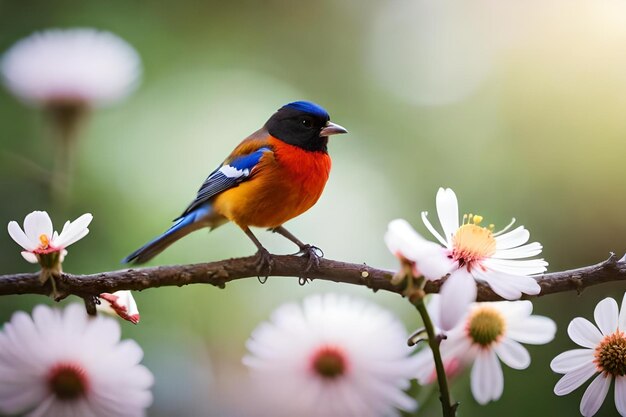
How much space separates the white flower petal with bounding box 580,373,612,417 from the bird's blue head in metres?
0.52

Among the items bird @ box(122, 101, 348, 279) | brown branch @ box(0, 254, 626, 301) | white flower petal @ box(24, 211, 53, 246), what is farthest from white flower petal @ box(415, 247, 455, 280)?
bird @ box(122, 101, 348, 279)

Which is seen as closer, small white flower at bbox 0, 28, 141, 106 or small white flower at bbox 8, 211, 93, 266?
small white flower at bbox 8, 211, 93, 266

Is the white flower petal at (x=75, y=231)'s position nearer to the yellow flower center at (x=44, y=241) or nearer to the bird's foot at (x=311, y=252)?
the yellow flower center at (x=44, y=241)

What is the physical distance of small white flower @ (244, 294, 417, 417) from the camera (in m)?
0.62

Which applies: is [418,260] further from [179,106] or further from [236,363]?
[179,106]

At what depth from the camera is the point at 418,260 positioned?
53cm

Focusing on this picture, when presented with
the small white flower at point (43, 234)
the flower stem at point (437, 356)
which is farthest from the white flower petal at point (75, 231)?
the flower stem at point (437, 356)

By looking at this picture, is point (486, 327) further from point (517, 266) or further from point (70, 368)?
point (70, 368)

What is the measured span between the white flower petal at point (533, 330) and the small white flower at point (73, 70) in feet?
2.83

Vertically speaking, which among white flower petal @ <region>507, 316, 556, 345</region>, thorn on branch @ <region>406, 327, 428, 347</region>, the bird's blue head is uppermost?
the bird's blue head

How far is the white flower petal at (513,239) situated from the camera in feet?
2.07

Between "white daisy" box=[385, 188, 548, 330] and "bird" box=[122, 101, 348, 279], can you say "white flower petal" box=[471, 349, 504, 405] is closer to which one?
"white daisy" box=[385, 188, 548, 330]

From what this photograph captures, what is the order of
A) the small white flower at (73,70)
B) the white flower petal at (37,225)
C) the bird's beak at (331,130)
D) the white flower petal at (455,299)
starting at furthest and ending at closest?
the small white flower at (73,70)
the bird's beak at (331,130)
the white flower petal at (37,225)
the white flower petal at (455,299)

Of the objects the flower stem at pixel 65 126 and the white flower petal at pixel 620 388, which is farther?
the flower stem at pixel 65 126
